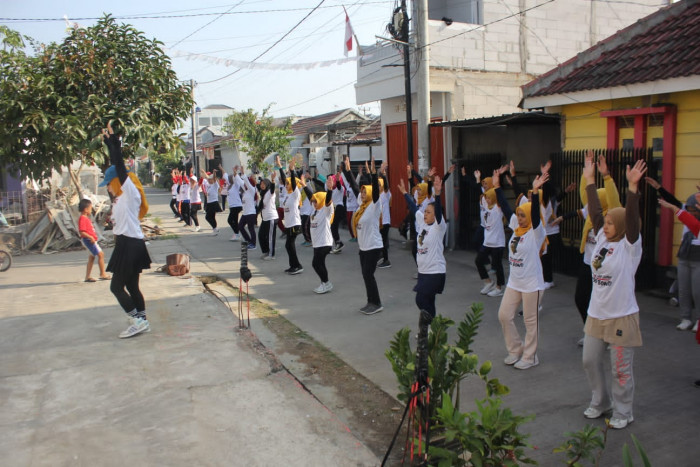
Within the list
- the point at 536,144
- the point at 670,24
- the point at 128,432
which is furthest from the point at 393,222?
the point at 128,432

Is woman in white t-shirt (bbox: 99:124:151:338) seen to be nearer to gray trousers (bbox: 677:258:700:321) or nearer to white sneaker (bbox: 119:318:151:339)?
white sneaker (bbox: 119:318:151:339)

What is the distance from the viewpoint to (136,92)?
11.6 meters

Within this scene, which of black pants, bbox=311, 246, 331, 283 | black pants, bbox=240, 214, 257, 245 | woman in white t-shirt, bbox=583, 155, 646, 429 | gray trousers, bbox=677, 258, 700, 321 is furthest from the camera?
black pants, bbox=240, 214, 257, 245

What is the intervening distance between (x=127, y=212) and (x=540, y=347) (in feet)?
16.2

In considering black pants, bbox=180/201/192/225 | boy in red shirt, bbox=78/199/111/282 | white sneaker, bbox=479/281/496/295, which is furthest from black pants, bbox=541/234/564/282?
black pants, bbox=180/201/192/225

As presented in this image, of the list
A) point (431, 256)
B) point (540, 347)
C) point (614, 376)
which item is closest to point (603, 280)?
point (614, 376)

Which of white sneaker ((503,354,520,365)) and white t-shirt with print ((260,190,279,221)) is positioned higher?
white t-shirt with print ((260,190,279,221))

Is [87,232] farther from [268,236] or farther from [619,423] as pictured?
[619,423]

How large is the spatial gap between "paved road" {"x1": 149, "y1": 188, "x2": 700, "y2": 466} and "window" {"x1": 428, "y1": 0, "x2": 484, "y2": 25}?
6.08 m

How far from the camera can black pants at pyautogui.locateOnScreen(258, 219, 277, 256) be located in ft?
39.3

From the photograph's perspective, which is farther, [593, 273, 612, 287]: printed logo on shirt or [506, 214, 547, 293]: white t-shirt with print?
[506, 214, 547, 293]: white t-shirt with print

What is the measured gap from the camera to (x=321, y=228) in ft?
29.2

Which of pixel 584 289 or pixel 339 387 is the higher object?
pixel 584 289

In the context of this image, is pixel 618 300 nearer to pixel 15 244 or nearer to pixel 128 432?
pixel 128 432
